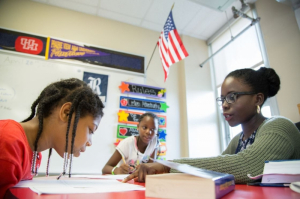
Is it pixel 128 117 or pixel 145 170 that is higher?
pixel 128 117

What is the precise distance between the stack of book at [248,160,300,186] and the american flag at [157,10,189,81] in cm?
162

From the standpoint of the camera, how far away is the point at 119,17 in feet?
8.54

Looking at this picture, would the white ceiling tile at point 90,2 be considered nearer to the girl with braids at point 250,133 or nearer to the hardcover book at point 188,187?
the girl with braids at point 250,133

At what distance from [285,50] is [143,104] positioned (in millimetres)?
1566

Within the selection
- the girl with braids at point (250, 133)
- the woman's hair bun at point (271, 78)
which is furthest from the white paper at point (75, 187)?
the woman's hair bun at point (271, 78)

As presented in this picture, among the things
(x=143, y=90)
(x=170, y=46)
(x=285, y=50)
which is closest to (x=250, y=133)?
(x=285, y=50)

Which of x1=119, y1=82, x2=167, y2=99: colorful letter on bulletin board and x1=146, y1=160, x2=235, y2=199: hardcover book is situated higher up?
x1=119, y1=82, x2=167, y2=99: colorful letter on bulletin board

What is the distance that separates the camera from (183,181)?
0.32m

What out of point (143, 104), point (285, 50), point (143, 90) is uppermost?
point (285, 50)

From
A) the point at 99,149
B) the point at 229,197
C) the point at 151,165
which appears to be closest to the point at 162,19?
the point at 99,149

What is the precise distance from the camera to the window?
2098mm

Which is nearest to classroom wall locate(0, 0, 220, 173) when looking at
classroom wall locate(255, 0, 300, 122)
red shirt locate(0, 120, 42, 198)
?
classroom wall locate(255, 0, 300, 122)

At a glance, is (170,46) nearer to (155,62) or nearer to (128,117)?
(155,62)

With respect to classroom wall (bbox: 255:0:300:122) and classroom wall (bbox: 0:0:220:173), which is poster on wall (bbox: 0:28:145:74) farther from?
classroom wall (bbox: 255:0:300:122)
